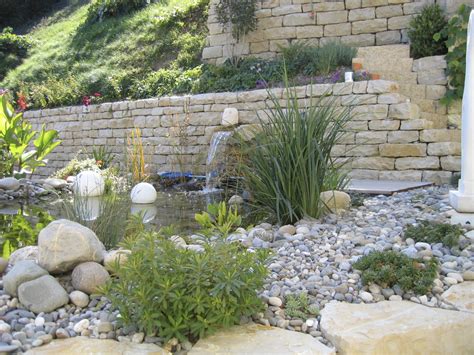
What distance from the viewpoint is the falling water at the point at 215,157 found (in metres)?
7.20

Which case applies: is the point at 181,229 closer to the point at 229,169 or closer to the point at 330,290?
the point at 229,169

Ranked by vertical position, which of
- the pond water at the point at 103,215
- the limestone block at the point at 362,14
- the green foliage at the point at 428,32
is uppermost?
the limestone block at the point at 362,14

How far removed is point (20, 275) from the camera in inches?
98.6

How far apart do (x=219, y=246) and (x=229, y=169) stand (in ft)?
12.1

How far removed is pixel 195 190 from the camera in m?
7.38

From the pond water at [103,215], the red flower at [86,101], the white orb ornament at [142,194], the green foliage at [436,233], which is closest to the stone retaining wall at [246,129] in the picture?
the red flower at [86,101]

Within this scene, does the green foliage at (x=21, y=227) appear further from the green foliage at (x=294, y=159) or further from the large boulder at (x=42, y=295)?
the green foliage at (x=294, y=159)

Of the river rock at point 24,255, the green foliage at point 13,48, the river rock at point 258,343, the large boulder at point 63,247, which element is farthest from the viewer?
the green foliage at point 13,48

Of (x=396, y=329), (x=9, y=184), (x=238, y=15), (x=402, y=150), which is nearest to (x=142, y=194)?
(x=9, y=184)

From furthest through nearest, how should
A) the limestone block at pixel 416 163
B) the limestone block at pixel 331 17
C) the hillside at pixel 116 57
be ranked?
1. the hillside at pixel 116 57
2. the limestone block at pixel 331 17
3. the limestone block at pixel 416 163

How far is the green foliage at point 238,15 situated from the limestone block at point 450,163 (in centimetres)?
487

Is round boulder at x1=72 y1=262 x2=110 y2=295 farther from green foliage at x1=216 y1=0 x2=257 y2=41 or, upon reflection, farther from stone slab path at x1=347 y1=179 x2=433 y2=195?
green foliage at x1=216 y1=0 x2=257 y2=41

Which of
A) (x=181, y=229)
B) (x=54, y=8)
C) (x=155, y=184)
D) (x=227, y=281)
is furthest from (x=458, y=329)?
(x=54, y=8)

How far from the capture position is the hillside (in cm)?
1089
